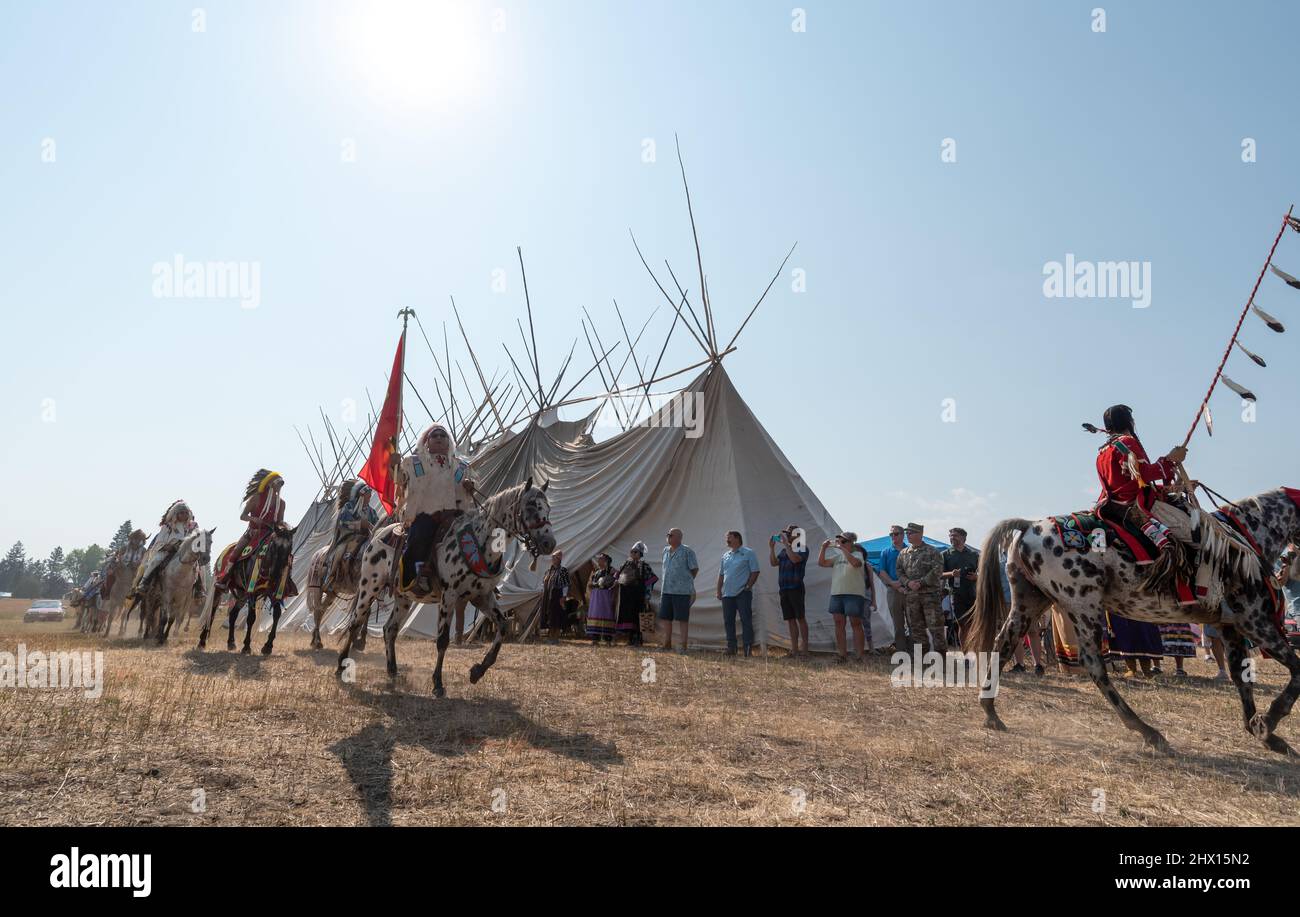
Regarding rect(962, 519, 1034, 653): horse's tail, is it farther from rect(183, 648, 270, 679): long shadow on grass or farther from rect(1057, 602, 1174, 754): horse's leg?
rect(183, 648, 270, 679): long shadow on grass

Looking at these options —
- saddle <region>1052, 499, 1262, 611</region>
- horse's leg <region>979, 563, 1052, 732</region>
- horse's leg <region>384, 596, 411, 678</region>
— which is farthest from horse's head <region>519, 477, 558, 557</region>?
saddle <region>1052, 499, 1262, 611</region>

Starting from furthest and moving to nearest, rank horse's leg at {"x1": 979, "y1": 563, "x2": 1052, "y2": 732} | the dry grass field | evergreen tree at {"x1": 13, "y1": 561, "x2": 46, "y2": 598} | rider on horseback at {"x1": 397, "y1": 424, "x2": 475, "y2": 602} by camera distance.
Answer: evergreen tree at {"x1": 13, "y1": 561, "x2": 46, "y2": 598}, rider on horseback at {"x1": 397, "y1": 424, "x2": 475, "y2": 602}, horse's leg at {"x1": 979, "y1": 563, "x2": 1052, "y2": 732}, the dry grass field

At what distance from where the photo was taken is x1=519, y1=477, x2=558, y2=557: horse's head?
271 inches

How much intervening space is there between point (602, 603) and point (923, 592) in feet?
17.3

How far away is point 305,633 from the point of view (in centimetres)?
1967

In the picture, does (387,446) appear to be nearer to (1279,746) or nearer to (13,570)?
(1279,746)

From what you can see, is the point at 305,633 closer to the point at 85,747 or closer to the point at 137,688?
the point at 137,688

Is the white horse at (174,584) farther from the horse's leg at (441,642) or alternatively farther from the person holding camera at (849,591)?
the person holding camera at (849,591)

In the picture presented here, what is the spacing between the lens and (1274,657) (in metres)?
5.64

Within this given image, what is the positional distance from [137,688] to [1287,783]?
8114 millimetres

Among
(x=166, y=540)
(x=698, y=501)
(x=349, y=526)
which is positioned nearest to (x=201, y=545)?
(x=166, y=540)

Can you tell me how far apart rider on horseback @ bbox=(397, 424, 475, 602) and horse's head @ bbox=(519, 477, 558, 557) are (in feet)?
2.70

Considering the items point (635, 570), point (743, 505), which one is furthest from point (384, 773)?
point (743, 505)

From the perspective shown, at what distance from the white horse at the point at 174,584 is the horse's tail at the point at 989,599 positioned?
36.3 ft
